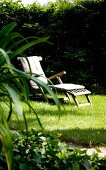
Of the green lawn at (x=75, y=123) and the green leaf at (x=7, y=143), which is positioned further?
the green lawn at (x=75, y=123)

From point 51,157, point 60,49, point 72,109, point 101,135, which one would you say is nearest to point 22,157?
point 51,157

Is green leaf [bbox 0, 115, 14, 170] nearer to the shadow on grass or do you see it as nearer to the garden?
the garden

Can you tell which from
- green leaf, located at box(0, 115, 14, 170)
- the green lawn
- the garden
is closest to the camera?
green leaf, located at box(0, 115, 14, 170)

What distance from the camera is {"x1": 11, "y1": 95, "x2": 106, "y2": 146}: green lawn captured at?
582 cm

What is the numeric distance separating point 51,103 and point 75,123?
2605 mm

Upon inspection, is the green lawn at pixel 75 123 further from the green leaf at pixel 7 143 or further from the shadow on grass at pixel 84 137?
the green leaf at pixel 7 143

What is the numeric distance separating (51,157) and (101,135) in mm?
3003

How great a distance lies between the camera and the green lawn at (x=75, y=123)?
582 centimetres

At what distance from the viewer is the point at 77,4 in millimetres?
14086

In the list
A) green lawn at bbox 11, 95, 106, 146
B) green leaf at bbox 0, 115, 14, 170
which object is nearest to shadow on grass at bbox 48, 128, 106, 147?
green lawn at bbox 11, 95, 106, 146

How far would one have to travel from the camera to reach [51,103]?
31.4 feet

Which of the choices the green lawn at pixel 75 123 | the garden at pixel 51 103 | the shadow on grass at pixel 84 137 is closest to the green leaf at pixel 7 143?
the garden at pixel 51 103

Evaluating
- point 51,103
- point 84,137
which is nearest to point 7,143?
point 84,137

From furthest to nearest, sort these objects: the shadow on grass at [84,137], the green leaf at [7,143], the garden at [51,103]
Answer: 1. the shadow on grass at [84,137]
2. the garden at [51,103]
3. the green leaf at [7,143]
